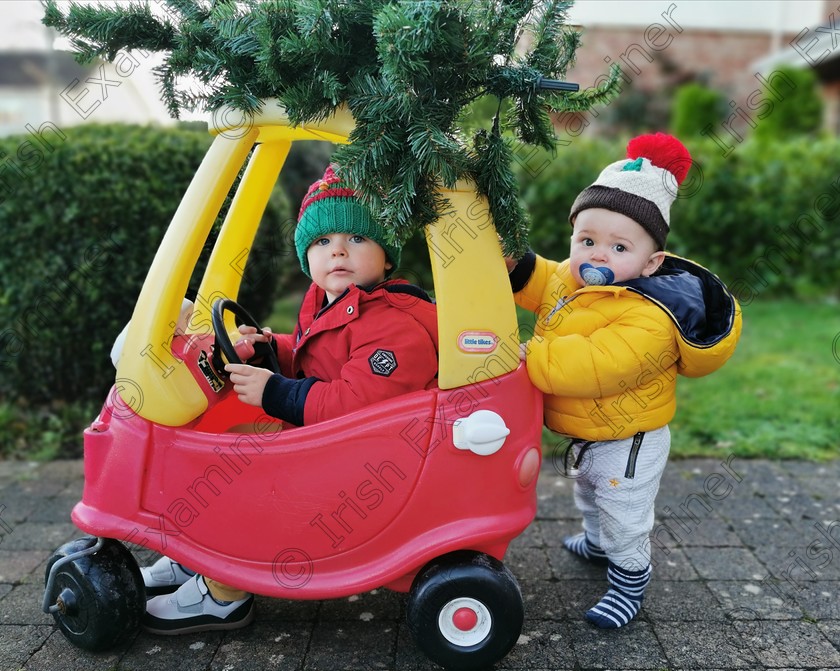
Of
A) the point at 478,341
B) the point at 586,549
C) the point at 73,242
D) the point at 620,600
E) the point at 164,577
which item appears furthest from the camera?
the point at 73,242

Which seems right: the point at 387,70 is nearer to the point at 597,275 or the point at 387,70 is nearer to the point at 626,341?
the point at 597,275

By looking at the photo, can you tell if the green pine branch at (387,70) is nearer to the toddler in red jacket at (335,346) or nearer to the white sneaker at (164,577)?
the toddler in red jacket at (335,346)

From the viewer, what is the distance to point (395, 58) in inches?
63.3

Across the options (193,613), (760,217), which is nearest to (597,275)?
(193,613)

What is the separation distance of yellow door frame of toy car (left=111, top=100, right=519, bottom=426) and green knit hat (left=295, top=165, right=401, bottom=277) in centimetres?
16

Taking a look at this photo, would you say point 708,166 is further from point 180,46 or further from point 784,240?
point 180,46

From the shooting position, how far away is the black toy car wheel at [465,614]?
204 centimetres

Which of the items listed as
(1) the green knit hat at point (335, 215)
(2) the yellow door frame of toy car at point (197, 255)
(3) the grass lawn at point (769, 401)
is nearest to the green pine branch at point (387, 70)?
(2) the yellow door frame of toy car at point (197, 255)

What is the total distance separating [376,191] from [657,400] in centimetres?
104

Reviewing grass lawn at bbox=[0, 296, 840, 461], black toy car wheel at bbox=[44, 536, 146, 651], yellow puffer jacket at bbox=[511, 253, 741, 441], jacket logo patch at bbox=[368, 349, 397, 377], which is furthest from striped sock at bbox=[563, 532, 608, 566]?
black toy car wheel at bbox=[44, 536, 146, 651]

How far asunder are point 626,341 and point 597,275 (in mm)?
211

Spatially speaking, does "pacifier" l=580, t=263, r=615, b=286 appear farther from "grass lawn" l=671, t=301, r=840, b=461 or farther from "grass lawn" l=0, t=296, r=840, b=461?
"grass lawn" l=671, t=301, r=840, b=461

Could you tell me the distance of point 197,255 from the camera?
2.11 meters

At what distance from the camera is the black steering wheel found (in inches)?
85.4
